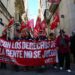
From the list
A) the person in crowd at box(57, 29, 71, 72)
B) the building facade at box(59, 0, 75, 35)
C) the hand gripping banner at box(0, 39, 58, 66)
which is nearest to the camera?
the hand gripping banner at box(0, 39, 58, 66)

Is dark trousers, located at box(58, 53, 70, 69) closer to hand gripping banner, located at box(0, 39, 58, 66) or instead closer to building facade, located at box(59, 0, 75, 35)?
hand gripping banner, located at box(0, 39, 58, 66)

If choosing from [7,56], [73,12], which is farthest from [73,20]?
[7,56]

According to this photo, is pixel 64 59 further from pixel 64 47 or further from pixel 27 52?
pixel 27 52

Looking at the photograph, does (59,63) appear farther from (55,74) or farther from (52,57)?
(55,74)

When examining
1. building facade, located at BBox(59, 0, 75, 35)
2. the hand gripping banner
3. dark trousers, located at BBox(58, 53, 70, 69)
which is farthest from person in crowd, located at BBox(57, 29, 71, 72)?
building facade, located at BBox(59, 0, 75, 35)

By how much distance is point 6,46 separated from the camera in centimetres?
1424

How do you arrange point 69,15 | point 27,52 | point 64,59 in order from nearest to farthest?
point 27,52 → point 64,59 → point 69,15

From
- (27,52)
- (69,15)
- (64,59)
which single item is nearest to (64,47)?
(64,59)

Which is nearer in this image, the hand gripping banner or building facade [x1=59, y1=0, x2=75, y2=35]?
the hand gripping banner

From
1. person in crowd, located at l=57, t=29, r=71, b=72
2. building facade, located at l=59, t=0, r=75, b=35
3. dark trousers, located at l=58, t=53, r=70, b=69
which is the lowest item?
dark trousers, located at l=58, t=53, r=70, b=69

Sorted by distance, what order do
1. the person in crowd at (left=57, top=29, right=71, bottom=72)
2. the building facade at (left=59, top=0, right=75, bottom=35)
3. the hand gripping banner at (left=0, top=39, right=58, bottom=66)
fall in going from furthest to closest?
1. the building facade at (left=59, top=0, right=75, bottom=35)
2. the person in crowd at (left=57, top=29, right=71, bottom=72)
3. the hand gripping banner at (left=0, top=39, right=58, bottom=66)

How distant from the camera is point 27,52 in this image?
14320mm

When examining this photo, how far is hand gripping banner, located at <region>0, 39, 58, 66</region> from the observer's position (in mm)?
14156

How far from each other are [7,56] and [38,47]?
4.72 ft
